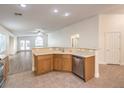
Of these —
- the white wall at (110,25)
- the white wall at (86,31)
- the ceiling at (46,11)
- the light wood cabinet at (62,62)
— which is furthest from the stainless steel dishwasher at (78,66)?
the white wall at (110,25)

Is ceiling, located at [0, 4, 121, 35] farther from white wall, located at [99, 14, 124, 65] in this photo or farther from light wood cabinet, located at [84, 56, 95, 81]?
light wood cabinet, located at [84, 56, 95, 81]

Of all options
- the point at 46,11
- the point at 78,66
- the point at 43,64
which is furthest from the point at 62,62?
the point at 46,11

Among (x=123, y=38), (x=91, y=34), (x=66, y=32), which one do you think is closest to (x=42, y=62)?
(x=91, y=34)

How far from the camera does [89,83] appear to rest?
11.9 feet

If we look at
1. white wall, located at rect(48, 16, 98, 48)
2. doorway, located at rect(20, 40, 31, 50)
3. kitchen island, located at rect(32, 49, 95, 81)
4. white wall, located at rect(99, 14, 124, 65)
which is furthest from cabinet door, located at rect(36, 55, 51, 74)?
doorway, located at rect(20, 40, 31, 50)

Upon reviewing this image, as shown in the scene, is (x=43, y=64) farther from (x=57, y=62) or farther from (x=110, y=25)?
(x=110, y=25)

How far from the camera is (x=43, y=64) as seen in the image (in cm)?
468

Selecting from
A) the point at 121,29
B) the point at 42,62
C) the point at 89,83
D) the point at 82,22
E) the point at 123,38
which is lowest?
the point at 89,83

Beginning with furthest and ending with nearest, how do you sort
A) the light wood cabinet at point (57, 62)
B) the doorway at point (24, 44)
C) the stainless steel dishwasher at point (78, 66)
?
the doorway at point (24, 44)
the light wood cabinet at point (57, 62)
the stainless steel dishwasher at point (78, 66)

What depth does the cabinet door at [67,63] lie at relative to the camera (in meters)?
4.82

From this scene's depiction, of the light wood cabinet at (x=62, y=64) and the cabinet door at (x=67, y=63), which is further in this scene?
the cabinet door at (x=67, y=63)

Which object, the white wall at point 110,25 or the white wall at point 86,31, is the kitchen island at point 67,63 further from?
the white wall at point 110,25

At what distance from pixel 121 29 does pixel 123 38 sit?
1.60 ft
